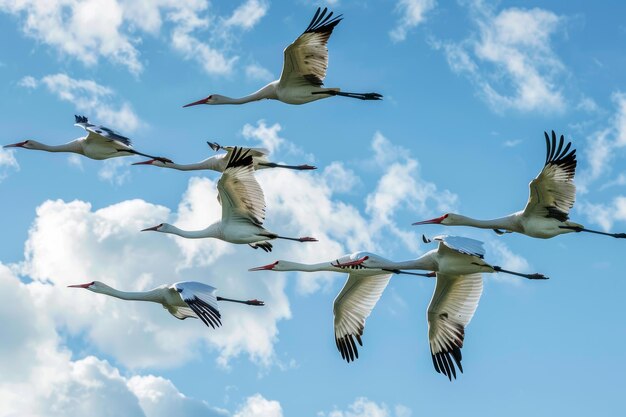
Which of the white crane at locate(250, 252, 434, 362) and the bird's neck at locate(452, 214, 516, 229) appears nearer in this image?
the bird's neck at locate(452, 214, 516, 229)

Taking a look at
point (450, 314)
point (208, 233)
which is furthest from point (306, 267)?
point (450, 314)

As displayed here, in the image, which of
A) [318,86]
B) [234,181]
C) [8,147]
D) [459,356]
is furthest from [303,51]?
[8,147]

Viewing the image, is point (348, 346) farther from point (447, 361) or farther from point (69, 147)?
point (69, 147)

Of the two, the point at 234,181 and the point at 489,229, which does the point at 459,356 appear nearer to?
the point at 489,229

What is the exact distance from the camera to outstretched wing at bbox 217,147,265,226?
75.3 feet

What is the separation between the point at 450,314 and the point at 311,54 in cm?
560

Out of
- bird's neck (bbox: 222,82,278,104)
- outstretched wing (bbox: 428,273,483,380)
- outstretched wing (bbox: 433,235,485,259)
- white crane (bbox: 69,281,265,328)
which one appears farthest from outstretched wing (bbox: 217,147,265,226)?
outstretched wing (bbox: 433,235,485,259)

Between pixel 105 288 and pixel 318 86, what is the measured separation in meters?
5.75

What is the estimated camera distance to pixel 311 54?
24.9m

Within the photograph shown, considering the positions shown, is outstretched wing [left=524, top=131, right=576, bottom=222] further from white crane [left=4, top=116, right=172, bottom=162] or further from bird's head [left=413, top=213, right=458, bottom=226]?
white crane [left=4, top=116, right=172, bottom=162]

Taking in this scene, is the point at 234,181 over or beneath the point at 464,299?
over

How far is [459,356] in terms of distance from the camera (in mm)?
23922

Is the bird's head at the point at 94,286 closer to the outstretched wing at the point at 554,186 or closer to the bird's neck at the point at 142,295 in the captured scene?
the bird's neck at the point at 142,295

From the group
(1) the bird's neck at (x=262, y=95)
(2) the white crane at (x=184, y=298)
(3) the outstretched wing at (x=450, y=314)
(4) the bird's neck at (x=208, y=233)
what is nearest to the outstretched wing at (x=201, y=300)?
(2) the white crane at (x=184, y=298)
